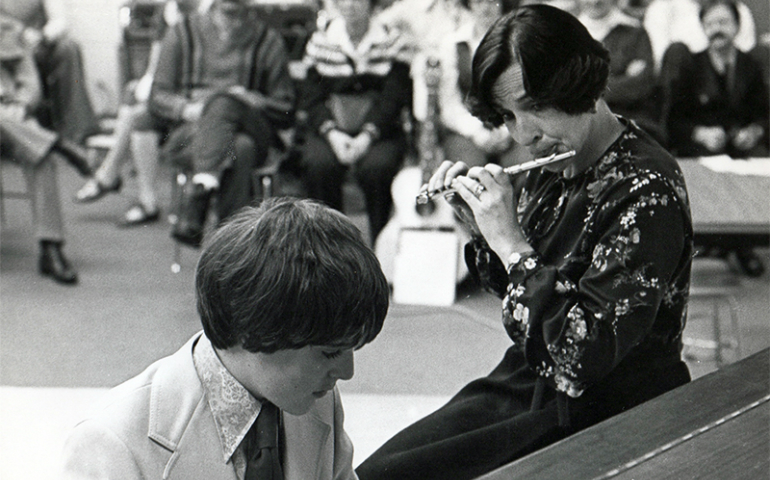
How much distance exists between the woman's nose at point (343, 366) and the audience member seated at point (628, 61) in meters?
1.20

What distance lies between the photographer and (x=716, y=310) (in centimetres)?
265

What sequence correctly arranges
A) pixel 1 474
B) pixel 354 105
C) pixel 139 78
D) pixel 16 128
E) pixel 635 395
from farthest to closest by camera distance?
pixel 139 78, pixel 16 128, pixel 354 105, pixel 1 474, pixel 635 395

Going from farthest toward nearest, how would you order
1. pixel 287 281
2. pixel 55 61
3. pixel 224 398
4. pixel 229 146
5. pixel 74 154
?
pixel 74 154
pixel 55 61
pixel 229 146
pixel 224 398
pixel 287 281

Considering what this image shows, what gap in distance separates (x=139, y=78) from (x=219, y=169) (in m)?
3.00

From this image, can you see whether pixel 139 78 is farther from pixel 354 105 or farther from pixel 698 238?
pixel 698 238

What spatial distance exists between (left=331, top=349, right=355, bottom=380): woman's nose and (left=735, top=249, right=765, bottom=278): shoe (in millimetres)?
2777

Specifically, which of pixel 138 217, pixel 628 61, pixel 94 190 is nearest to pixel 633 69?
pixel 628 61

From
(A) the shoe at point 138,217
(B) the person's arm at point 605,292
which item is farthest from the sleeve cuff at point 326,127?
(A) the shoe at point 138,217

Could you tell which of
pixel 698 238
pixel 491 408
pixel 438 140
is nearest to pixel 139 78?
pixel 438 140

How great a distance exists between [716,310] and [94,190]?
2610 mm

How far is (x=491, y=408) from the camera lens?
47.8 inches

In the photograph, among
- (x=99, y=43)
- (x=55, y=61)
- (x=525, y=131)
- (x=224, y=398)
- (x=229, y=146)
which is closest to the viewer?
(x=224, y=398)

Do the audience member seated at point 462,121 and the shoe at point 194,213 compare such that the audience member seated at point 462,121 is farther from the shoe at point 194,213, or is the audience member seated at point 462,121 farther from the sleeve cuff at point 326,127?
the shoe at point 194,213

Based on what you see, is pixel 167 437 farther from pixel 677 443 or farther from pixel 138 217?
pixel 138 217
